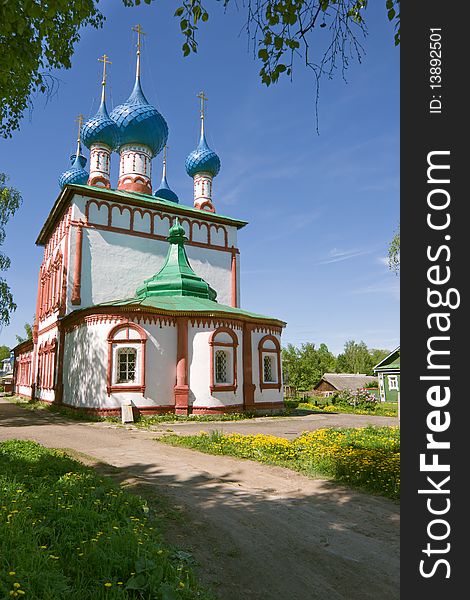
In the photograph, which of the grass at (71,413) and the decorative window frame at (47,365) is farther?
the decorative window frame at (47,365)

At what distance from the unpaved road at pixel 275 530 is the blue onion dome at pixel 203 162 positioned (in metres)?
24.5

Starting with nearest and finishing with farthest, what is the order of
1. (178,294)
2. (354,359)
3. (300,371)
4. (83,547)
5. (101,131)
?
(83,547)
(178,294)
(101,131)
(300,371)
(354,359)

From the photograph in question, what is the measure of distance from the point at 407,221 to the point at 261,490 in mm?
5064

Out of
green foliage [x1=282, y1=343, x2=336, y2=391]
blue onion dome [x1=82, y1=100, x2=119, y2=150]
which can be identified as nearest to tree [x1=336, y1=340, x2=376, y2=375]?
green foliage [x1=282, y1=343, x2=336, y2=391]

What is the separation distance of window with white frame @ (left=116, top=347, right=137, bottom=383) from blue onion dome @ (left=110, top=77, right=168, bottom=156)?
15111 mm

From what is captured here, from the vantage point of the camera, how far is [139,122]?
2658cm

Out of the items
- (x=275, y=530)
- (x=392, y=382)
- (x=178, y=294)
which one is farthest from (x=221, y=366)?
(x=392, y=382)

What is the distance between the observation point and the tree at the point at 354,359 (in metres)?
72.1

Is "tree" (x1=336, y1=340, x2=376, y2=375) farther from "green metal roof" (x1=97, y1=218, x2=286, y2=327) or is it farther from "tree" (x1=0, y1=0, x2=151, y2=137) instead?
"tree" (x1=0, y1=0, x2=151, y2=137)

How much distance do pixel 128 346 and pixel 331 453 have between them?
10.2 metres

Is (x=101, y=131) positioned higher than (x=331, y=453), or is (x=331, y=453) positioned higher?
(x=101, y=131)

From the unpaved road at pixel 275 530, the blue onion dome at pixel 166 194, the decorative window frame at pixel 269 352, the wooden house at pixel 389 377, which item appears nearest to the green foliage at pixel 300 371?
the wooden house at pixel 389 377

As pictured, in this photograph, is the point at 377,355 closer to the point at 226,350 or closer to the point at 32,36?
the point at 226,350

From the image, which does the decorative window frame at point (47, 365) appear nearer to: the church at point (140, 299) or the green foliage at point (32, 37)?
the church at point (140, 299)
